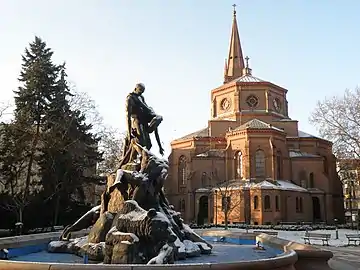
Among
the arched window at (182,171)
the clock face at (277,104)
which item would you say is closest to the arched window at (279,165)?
the clock face at (277,104)

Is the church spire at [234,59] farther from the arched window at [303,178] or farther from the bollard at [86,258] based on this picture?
the bollard at [86,258]

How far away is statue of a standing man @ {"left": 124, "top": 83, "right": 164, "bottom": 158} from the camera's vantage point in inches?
527

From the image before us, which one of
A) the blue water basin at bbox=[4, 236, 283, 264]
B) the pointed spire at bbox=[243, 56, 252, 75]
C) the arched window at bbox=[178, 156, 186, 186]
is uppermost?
the pointed spire at bbox=[243, 56, 252, 75]

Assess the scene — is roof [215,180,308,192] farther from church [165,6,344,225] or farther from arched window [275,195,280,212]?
arched window [275,195,280,212]

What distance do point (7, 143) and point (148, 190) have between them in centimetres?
2167

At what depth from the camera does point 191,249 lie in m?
11.5

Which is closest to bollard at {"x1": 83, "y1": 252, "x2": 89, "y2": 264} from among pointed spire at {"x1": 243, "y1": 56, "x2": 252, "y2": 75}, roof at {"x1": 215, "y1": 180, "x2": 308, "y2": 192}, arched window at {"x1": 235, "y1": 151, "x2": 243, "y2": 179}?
roof at {"x1": 215, "y1": 180, "x2": 308, "y2": 192}

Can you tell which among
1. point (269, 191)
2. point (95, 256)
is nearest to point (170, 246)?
point (95, 256)

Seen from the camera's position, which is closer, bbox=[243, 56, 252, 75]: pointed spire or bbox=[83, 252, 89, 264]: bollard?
bbox=[83, 252, 89, 264]: bollard

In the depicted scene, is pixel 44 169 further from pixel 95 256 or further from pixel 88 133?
pixel 95 256

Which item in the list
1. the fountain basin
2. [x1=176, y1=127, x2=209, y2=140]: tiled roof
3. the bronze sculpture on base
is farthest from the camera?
[x1=176, y1=127, x2=209, y2=140]: tiled roof

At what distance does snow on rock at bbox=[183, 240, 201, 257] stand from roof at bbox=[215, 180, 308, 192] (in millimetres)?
36392

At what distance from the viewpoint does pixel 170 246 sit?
973 cm

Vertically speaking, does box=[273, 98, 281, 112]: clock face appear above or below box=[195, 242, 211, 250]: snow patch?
above
